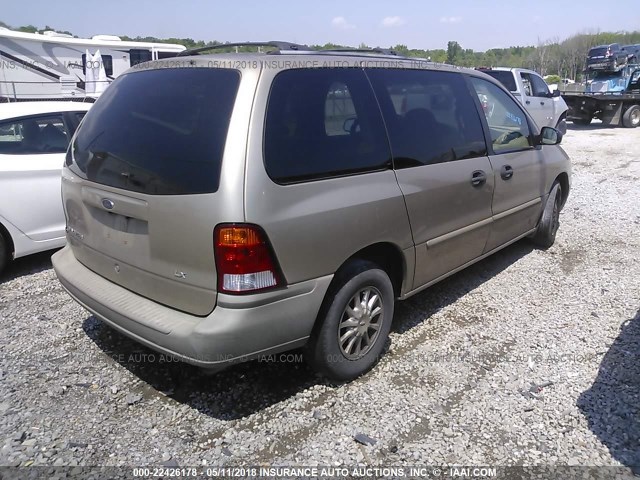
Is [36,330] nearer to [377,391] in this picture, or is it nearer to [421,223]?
[377,391]

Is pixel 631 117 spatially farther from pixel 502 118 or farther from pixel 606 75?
pixel 502 118

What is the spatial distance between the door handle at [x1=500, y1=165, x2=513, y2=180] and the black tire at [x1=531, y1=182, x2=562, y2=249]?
3.96 feet

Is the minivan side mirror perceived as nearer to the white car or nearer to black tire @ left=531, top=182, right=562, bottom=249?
black tire @ left=531, top=182, right=562, bottom=249

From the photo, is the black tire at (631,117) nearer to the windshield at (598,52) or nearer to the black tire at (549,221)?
the windshield at (598,52)

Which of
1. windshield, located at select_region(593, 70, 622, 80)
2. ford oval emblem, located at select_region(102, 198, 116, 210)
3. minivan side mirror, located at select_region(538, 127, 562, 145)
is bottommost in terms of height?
ford oval emblem, located at select_region(102, 198, 116, 210)

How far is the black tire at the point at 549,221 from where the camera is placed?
17.2 ft

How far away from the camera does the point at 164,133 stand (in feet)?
8.40

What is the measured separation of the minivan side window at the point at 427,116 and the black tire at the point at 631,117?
18.2 metres

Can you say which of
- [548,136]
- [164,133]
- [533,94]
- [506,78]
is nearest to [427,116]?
[164,133]

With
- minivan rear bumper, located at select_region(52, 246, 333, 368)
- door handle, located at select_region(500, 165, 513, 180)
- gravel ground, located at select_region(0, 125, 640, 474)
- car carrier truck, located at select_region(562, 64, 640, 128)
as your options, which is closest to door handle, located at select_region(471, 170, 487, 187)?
door handle, located at select_region(500, 165, 513, 180)

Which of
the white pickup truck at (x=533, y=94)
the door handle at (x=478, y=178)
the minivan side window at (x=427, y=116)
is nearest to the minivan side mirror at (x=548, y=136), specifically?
the minivan side window at (x=427, y=116)

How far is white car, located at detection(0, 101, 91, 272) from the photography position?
174 inches

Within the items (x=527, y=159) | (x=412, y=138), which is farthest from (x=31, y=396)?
(x=527, y=159)

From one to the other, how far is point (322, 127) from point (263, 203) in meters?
0.63
